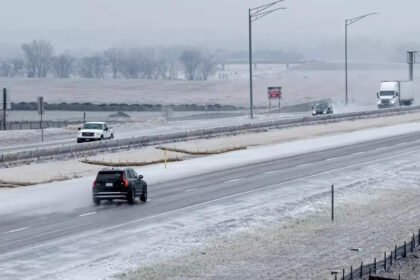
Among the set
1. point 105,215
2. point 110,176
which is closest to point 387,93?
point 110,176

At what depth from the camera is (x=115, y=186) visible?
4078 centimetres

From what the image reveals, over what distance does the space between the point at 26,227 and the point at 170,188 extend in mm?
12349

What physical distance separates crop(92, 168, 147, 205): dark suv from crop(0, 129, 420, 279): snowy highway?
39cm

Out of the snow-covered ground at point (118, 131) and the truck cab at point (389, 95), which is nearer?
the snow-covered ground at point (118, 131)

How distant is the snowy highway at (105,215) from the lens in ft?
95.7

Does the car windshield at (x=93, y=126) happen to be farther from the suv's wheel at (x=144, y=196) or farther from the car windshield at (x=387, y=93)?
the car windshield at (x=387, y=93)

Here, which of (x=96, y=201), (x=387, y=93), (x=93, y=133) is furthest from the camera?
(x=387, y=93)

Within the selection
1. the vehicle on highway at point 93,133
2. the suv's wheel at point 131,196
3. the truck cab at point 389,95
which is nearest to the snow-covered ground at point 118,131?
the vehicle on highway at point 93,133

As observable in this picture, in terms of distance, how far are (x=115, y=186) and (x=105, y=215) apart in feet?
9.29

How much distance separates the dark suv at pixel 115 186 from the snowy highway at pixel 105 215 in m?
0.39

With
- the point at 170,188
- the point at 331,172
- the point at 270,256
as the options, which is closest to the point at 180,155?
the point at 331,172

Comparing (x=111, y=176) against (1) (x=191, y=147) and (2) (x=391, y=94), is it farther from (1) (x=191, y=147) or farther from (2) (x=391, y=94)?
(2) (x=391, y=94)

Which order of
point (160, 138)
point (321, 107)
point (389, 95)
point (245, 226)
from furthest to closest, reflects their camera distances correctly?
point (389, 95) → point (321, 107) → point (160, 138) → point (245, 226)

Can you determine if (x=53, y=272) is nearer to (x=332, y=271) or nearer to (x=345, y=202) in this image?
(x=332, y=271)
